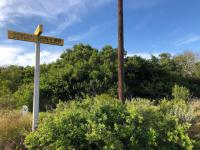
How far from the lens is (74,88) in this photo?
1738cm

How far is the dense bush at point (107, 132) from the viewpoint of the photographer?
5552mm

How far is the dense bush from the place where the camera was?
5.55 meters

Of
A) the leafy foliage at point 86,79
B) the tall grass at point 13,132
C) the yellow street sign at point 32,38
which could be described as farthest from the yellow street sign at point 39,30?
the leafy foliage at point 86,79

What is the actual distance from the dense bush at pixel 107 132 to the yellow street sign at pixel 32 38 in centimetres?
218

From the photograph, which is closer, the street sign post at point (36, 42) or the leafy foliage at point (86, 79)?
the street sign post at point (36, 42)

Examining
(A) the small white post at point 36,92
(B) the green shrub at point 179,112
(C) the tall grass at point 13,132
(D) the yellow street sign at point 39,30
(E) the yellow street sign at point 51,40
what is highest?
(D) the yellow street sign at point 39,30

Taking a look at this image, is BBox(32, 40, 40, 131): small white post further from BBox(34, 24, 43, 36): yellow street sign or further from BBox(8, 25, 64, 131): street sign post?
BBox(34, 24, 43, 36): yellow street sign

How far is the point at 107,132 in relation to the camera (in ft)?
18.1

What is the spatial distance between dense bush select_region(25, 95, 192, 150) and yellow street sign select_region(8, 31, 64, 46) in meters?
2.18

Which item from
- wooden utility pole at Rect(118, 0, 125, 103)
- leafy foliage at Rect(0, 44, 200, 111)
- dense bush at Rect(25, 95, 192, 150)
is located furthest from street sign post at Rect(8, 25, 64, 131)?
leafy foliage at Rect(0, 44, 200, 111)

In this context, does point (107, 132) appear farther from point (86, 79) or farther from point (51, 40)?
point (86, 79)

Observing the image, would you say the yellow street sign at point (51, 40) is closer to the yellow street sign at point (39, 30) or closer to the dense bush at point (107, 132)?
the yellow street sign at point (39, 30)

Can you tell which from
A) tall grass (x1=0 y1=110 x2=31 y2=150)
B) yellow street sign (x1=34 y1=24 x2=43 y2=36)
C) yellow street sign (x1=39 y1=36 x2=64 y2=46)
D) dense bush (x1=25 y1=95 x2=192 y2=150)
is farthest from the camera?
yellow street sign (x1=39 y1=36 x2=64 y2=46)

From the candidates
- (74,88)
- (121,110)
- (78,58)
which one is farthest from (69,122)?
(78,58)
